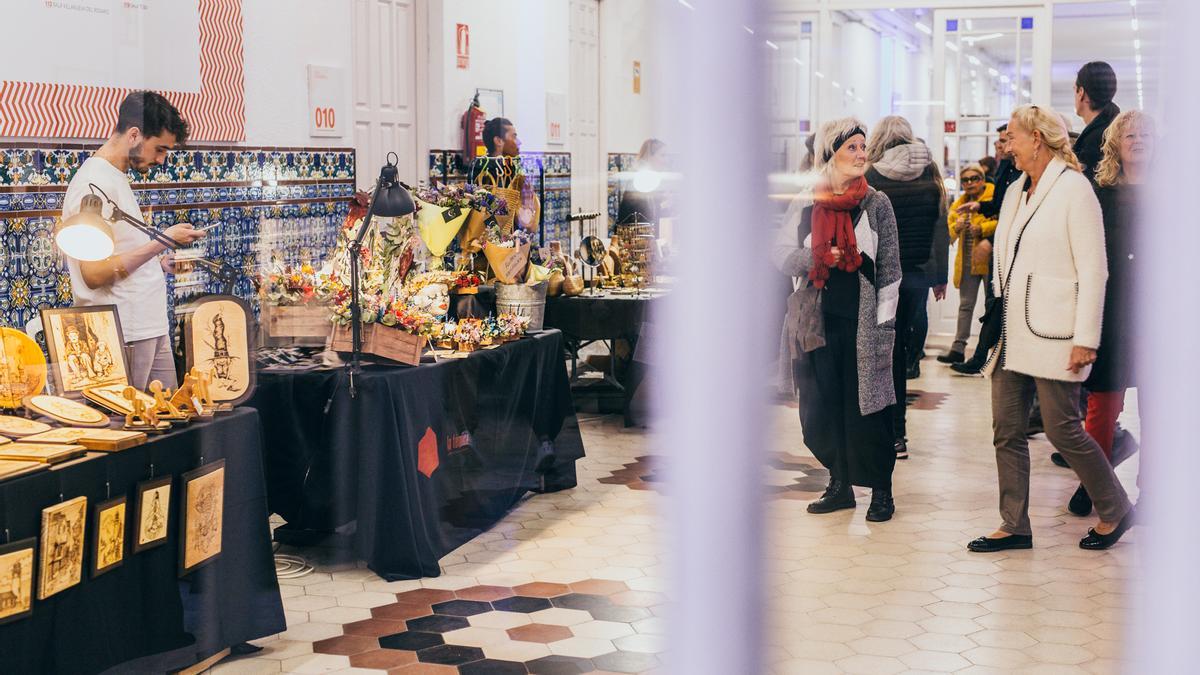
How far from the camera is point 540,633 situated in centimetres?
295

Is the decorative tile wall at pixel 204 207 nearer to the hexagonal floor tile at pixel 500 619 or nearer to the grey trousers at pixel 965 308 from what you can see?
the hexagonal floor tile at pixel 500 619

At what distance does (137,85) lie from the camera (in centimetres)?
389

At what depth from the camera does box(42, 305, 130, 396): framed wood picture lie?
255 cm

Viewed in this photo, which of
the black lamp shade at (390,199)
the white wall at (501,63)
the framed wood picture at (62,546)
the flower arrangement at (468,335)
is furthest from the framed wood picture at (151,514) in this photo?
the white wall at (501,63)

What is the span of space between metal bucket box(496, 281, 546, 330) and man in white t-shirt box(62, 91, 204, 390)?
1.50 meters

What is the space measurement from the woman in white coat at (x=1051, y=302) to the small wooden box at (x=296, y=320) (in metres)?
1.74

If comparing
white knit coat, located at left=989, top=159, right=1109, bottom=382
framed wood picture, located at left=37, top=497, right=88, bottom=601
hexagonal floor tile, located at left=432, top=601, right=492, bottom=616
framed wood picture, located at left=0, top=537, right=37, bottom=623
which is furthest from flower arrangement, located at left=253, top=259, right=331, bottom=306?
white knit coat, located at left=989, top=159, right=1109, bottom=382

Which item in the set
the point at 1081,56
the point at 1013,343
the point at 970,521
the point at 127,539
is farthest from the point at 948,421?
the point at 1081,56

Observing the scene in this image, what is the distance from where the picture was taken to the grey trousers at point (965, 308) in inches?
195

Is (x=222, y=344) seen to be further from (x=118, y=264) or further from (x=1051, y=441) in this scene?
(x=1051, y=441)

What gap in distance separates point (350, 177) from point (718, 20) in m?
4.76

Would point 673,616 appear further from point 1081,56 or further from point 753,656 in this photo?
point 1081,56

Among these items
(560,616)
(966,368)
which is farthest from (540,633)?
(966,368)

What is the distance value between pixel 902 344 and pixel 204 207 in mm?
2312
